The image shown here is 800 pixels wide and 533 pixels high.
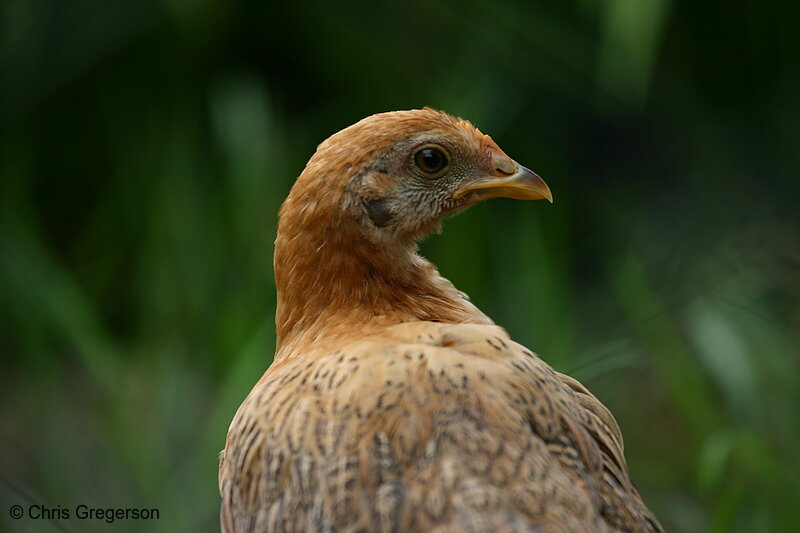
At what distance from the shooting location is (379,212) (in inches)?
110

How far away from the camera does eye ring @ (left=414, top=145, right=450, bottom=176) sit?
285 centimetres

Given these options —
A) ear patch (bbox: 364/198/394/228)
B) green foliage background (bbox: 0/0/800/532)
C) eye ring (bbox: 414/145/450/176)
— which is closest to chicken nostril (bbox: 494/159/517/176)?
eye ring (bbox: 414/145/450/176)

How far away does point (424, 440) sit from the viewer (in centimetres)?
223

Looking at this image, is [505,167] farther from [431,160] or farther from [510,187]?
[431,160]

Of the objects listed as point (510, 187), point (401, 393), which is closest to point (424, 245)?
point (510, 187)

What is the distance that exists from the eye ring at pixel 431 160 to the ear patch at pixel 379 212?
15 centimetres

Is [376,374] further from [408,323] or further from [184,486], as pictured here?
[184,486]

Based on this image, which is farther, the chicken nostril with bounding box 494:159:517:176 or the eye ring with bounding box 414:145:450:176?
the chicken nostril with bounding box 494:159:517:176

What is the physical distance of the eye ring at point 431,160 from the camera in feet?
9.36

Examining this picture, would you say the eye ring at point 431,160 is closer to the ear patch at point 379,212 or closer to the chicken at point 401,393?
the chicken at point 401,393

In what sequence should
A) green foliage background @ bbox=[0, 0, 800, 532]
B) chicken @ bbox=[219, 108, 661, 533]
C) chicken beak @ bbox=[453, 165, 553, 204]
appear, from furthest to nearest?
green foliage background @ bbox=[0, 0, 800, 532], chicken beak @ bbox=[453, 165, 553, 204], chicken @ bbox=[219, 108, 661, 533]

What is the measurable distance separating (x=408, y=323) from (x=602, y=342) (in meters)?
2.45

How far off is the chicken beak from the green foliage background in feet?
5.38

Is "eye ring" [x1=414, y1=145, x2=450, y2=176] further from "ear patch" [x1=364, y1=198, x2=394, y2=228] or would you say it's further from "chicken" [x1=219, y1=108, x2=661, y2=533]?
"ear patch" [x1=364, y1=198, x2=394, y2=228]
